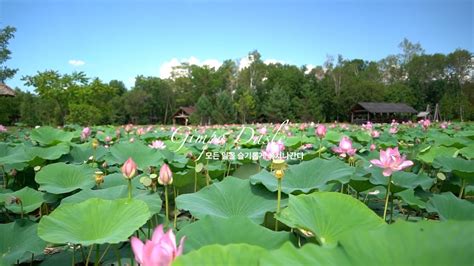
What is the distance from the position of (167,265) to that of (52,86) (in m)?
17.9

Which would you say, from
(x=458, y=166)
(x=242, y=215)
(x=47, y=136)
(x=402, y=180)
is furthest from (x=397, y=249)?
(x=47, y=136)

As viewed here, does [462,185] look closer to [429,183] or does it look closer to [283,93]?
[429,183]

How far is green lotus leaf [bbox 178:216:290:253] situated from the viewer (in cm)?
94

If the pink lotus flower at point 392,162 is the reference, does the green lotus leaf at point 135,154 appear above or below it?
below

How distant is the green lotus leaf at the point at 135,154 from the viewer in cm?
257

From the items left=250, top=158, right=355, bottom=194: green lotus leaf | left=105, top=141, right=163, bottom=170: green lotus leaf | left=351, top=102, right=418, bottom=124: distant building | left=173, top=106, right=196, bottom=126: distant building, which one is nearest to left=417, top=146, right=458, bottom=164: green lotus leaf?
left=250, top=158, right=355, bottom=194: green lotus leaf

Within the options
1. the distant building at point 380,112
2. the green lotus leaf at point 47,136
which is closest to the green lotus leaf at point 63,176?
the green lotus leaf at point 47,136

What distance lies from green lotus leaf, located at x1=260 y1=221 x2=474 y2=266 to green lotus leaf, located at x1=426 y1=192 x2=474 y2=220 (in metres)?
0.90

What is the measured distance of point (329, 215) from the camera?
106 cm

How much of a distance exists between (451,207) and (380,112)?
36.1 m

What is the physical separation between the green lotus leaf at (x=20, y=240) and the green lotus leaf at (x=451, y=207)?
1.61 metres

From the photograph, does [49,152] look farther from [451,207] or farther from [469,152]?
[469,152]

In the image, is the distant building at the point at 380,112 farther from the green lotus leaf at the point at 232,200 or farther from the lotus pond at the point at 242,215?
the green lotus leaf at the point at 232,200

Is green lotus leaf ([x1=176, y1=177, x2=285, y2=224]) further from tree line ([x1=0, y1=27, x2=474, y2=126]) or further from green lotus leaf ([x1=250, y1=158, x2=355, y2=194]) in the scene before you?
tree line ([x1=0, y1=27, x2=474, y2=126])
